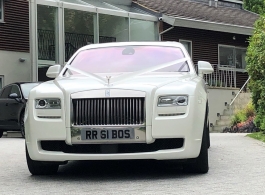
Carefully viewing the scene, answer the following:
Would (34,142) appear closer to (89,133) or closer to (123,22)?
(89,133)

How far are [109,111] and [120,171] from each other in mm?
1120

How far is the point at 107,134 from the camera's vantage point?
20.3 ft

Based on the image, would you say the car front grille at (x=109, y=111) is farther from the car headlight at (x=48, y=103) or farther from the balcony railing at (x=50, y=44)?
the balcony railing at (x=50, y=44)

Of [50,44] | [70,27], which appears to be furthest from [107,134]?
[70,27]

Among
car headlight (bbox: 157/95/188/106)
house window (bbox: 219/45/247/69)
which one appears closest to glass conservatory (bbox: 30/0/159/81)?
house window (bbox: 219/45/247/69)

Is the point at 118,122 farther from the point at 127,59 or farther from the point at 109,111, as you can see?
the point at 127,59

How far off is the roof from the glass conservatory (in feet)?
7.92

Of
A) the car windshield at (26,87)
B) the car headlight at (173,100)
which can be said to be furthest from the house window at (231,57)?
the car headlight at (173,100)

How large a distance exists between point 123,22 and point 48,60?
3.94 m

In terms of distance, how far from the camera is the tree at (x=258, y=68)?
1170cm

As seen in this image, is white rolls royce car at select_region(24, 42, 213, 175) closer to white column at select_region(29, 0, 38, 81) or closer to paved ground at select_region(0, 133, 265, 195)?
paved ground at select_region(0, 133, 265, 195)

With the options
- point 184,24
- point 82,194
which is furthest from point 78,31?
point 82,194

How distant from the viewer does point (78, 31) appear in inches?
855

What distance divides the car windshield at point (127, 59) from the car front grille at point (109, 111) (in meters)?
1.24
